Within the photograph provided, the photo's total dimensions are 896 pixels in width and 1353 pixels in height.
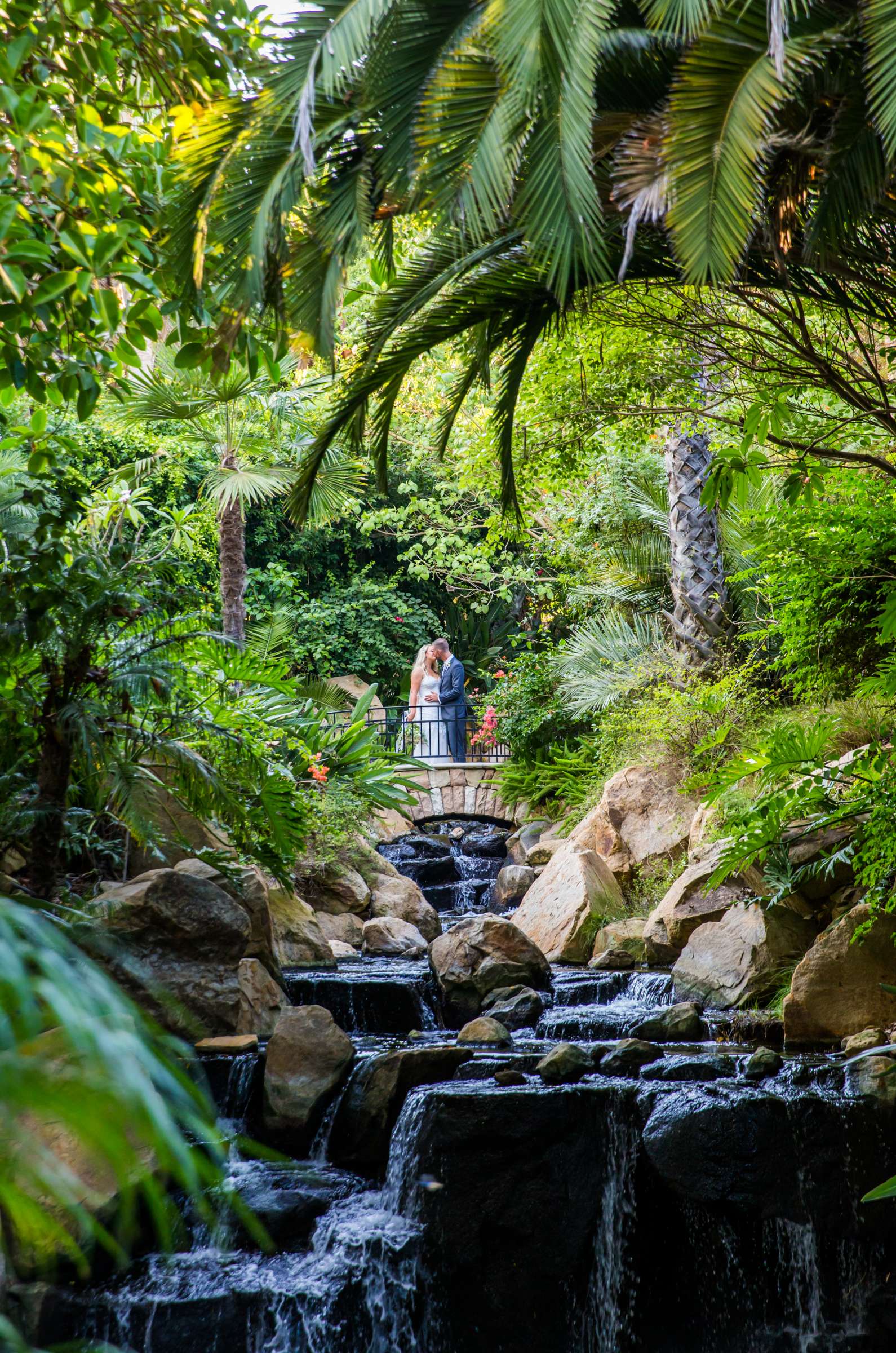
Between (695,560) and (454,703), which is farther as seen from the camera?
(454,703)

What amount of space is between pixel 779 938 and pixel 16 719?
551 cm

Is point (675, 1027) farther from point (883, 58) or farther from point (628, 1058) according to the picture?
point (883, 58)

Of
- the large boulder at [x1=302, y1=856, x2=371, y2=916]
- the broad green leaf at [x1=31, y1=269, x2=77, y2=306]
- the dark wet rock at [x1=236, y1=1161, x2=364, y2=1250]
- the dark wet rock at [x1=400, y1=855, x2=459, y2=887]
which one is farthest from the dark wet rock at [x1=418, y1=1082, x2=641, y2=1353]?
the dark wet rock at [x1=400, y1=855, x2=459, y2=887]

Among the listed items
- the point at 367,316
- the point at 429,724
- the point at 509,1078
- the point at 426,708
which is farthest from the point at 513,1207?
the point at 426,708

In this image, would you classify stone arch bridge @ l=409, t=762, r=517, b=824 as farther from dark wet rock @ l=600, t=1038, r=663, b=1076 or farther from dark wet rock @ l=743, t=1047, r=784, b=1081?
dark wet rock @ l=743, t=1047, r=784, b=1081

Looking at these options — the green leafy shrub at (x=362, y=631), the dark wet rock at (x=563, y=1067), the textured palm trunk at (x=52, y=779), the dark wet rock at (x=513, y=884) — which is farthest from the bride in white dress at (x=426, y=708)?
the textured palm trunk at (x=52, y=779)

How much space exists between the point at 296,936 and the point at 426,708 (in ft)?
30.0

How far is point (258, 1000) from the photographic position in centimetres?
770

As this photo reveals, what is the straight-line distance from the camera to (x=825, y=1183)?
5660 mm

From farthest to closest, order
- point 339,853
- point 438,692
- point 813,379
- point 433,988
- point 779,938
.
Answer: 1. point 438,692
2. point 339,853
3. point 433,988
4. point 779,938
5. point 813,379

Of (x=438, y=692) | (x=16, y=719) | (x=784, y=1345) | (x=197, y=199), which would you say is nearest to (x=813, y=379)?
(x=197, y=199)

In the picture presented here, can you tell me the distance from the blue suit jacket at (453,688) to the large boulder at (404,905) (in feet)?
19.5

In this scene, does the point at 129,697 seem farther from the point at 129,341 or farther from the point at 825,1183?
the point at 825,1183

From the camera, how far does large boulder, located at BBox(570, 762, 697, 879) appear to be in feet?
36.1
